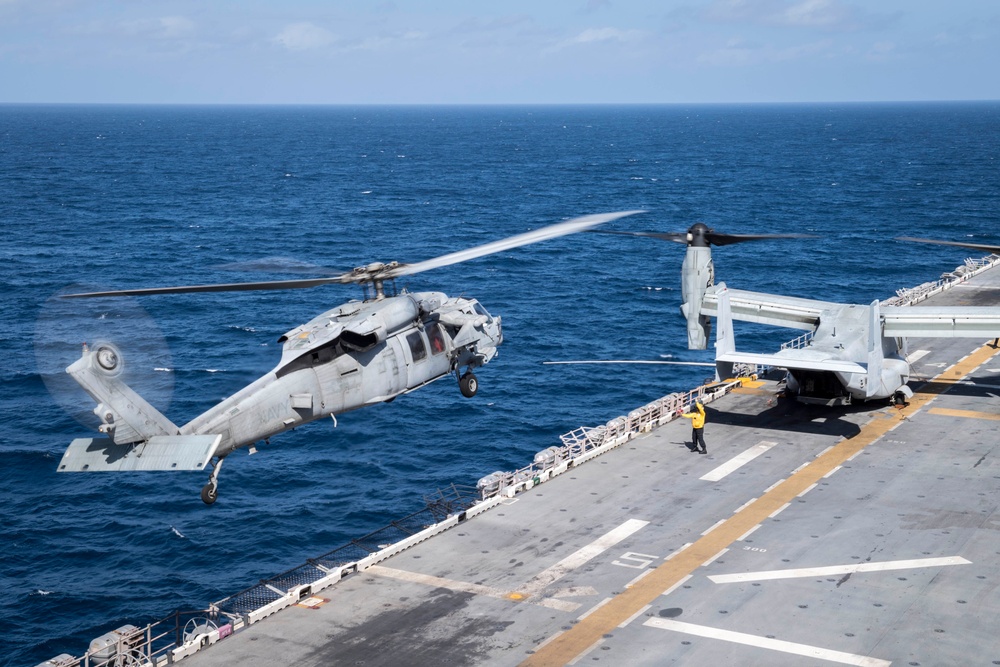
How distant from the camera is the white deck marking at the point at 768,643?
25.0 metres

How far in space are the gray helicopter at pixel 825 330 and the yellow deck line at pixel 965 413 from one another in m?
1.33

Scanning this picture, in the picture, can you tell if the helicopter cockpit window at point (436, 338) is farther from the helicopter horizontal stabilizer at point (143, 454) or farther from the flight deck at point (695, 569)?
the helicopter horizontal stabilizer at point (143, 454)

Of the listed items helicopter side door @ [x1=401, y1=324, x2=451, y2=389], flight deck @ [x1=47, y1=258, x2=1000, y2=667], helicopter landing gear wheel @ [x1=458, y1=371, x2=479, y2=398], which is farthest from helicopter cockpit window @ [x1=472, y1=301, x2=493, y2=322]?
flight deck @ [x1=47, y1=258, x2=1000, y2=667]

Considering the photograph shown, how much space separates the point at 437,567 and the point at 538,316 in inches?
2010

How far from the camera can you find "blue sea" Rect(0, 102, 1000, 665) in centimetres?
4475

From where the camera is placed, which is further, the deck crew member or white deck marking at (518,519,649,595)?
the deck crew member

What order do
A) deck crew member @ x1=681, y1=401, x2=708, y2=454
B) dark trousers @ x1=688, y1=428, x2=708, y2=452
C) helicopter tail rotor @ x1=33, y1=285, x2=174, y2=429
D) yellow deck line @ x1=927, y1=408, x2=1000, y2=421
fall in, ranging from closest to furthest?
deck crew member @ x1=681, y1=401, x2=708, y2=454 → dark trousers @ x1=688, y1=428, x2=708, y2=452 → yellow deck line @ x1=927, y1=408, x2=1000, y2=421 → helicopter tail rotor @ x1=33, y1=285, x2=174, y2=429

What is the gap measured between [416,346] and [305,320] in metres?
48.8

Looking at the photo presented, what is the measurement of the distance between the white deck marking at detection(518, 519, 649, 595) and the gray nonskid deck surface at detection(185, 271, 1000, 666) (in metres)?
0.07

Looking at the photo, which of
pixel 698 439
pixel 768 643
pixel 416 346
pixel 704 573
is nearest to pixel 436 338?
pixel 416 346

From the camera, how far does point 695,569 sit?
1196 inches

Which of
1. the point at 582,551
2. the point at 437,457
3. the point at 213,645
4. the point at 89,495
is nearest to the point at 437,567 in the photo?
the point at 582,551

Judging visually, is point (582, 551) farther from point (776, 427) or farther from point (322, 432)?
point (322, 432)

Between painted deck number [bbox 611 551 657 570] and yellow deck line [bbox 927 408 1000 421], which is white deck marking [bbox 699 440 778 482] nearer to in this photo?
painted deck number [bbox 611 551 657 570]
